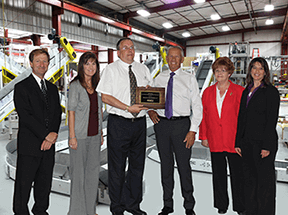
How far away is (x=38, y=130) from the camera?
Answer: 221 cm

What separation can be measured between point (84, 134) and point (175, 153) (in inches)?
38.9

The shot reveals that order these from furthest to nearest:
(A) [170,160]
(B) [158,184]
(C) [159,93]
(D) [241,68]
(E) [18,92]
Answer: (D) [241,68] → (B) [158,184] → (A) [170,160] → (C) [159,93] → (E) [18,92]

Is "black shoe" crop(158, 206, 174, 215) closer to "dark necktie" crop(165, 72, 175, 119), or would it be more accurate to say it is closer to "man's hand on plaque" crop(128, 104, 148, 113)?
"dark necktie" crop(165, 72, 175, 119)

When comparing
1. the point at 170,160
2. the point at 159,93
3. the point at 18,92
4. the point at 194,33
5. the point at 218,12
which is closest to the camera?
the point at 18,92

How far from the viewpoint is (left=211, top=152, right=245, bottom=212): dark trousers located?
251 centimetres

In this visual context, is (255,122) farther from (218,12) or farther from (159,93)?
(218,12)

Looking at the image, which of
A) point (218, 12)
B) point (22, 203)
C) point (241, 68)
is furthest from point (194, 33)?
point (22, 203)

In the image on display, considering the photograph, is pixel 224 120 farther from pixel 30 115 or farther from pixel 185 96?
pixel 30 115

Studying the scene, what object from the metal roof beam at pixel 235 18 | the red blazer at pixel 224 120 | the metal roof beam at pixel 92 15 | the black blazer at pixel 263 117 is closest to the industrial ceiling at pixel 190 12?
the metal roof beam at pixel 235 18

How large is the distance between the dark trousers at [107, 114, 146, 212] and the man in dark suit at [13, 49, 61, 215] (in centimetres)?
59

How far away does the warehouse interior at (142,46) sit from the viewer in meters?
3.38

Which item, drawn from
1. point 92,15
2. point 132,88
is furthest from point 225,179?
point 92,15

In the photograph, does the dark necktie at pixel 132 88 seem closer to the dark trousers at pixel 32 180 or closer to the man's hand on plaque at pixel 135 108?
the man's hand on plaque at pixel 135 108

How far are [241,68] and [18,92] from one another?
29.9 feet
